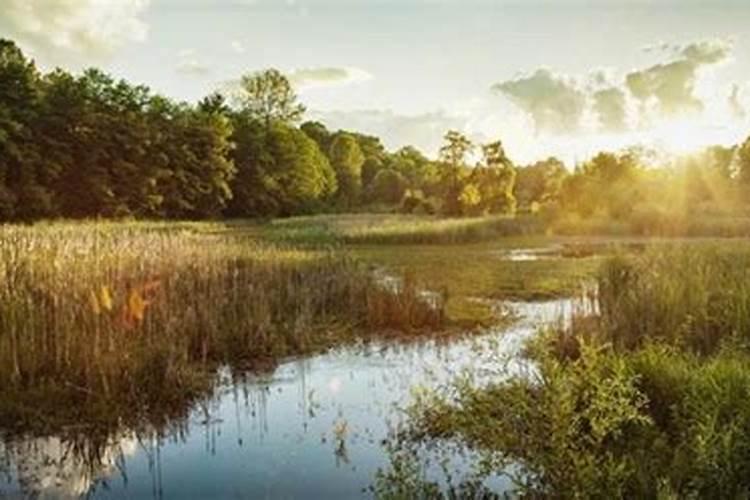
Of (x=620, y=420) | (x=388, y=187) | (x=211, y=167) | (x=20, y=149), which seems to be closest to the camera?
(x=620, y=420)

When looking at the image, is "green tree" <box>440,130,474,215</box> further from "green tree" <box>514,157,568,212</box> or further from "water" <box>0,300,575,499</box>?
"water" <box>0,300,575,499</box>

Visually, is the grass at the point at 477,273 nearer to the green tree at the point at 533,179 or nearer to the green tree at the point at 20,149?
the green tree at the point at 20,149

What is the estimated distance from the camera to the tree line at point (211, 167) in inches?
1811

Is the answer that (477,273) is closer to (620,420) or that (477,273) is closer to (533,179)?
(620,420)

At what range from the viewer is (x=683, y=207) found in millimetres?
45719

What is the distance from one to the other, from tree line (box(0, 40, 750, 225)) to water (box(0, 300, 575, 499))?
3631 cm

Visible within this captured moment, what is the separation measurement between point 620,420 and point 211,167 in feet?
180

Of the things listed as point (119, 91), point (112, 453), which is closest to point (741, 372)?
point (112, 453)

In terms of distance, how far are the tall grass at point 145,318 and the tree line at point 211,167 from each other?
3177cm

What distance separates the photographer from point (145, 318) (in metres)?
10.3

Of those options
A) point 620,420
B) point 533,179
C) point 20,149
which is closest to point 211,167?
point 20,149

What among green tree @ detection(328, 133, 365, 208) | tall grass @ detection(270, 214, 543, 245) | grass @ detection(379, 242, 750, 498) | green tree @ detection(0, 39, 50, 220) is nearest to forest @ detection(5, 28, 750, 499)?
grass @ detection(379, 242, 750, 498)

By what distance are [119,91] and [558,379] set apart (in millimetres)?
52241

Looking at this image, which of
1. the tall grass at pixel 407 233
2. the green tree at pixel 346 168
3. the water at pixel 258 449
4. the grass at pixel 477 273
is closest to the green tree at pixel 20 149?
the tall grass at pixel 407 233
